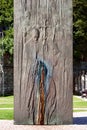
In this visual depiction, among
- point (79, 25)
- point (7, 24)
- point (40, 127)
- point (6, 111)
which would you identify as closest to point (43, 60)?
point (40, 127)

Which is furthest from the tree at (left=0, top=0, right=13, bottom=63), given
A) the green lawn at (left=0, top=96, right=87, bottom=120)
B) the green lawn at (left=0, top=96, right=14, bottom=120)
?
the green lawn at (left=0, top=96, right=14, bottom=120)

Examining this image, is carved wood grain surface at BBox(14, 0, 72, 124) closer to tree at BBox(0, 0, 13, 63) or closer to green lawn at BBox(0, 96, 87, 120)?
green lawn at BBox(0, 96, 87, 120)

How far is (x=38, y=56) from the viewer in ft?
33.3

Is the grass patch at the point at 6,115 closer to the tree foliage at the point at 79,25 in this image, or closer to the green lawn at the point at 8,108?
the green lawn at the point at 8,108

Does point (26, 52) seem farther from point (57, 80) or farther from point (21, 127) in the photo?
point (21, 127)

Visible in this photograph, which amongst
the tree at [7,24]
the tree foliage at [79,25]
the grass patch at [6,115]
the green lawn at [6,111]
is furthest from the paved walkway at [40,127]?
the tree foliage at [79,25]

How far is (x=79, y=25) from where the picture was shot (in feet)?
127

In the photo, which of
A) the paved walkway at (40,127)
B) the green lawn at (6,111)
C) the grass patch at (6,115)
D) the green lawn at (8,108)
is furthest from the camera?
the green lawn at (8,108)

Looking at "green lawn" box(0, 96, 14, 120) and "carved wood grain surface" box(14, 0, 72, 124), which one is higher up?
"carved wood grain surface" box(14, 0, 72, 124)

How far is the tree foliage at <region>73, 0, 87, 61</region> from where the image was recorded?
38.6 meters

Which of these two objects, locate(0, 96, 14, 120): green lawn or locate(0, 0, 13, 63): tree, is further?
locate(0, 0, 13, 63): tree

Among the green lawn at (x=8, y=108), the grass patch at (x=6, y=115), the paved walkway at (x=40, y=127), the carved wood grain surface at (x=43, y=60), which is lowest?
the green lawn at (x=8, y=108)

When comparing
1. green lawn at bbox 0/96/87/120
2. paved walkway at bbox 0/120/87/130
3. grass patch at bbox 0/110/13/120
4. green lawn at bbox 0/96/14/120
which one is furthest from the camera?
green lawn at bbox 0/96/87/120

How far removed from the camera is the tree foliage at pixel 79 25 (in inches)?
1519
